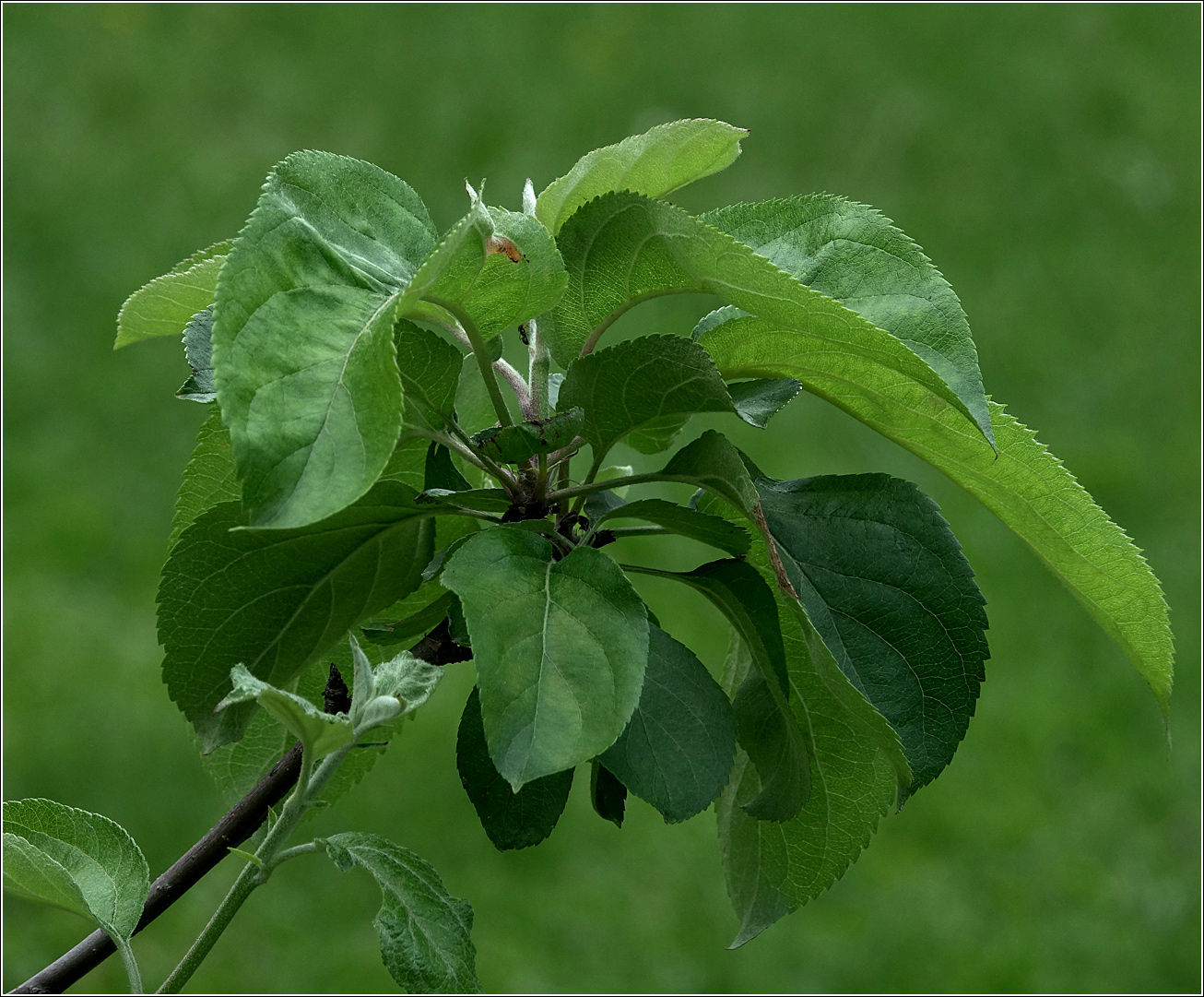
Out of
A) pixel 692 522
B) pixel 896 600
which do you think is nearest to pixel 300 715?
pixel 692 522

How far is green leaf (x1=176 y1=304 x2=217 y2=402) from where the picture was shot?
70cm

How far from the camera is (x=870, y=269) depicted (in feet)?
2.36

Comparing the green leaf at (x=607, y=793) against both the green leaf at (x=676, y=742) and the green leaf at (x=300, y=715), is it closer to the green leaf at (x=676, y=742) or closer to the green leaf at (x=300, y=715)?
the green leaf at (x=676, y=742)

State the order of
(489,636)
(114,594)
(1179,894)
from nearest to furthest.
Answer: (489,636) → (1179,894) → (114,594)

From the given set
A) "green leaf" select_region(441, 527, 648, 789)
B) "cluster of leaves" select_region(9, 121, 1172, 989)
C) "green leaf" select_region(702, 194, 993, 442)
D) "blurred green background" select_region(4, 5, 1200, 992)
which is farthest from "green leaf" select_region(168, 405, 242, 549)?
"blurred green background" select_region(4, 5, 1200, 992)

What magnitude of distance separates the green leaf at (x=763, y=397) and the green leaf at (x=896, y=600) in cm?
6

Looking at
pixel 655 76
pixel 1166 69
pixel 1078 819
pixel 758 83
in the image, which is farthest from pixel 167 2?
pixel 1078 819

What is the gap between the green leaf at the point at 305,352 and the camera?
0.56 m

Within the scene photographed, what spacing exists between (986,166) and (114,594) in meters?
3.13

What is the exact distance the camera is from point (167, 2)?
474cm

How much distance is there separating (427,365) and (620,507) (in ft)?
0.44

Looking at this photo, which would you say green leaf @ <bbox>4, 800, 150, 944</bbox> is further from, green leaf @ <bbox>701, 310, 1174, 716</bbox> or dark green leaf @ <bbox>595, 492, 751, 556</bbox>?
green leaf @ <bbox>701, 310, 1174, 716</bbox>

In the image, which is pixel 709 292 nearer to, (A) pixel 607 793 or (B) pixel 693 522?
(B) pixel 693 522

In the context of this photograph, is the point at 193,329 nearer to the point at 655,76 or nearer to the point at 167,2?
the point at 655,76
